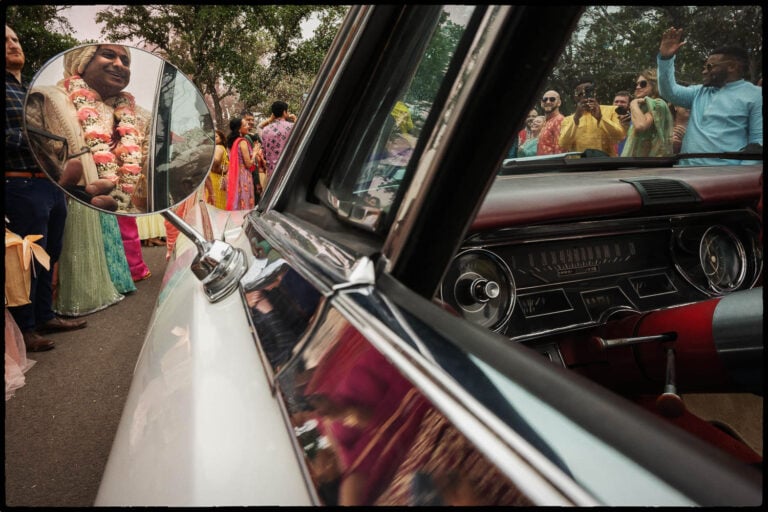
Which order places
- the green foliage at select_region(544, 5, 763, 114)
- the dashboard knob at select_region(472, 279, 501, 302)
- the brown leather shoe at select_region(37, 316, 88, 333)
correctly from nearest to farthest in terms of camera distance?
the green foliage at select_region(544, 5, 763, 114) < the dashboard knob at select_region(472, 279, 501, 302) < the brown leather shoe at select_region(37, 316, 88, 333)

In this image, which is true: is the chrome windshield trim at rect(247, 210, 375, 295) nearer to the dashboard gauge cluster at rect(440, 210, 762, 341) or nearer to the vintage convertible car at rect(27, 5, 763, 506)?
the vintage convertible car at rect(27, 5, 763, 506)

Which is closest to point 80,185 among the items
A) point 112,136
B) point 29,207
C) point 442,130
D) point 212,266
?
point 112,136

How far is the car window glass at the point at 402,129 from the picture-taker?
30.2 inches

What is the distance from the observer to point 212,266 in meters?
1.29

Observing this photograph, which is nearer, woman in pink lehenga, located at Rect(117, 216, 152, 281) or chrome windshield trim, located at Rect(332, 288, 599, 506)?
chrome windshield trim, located at Rect(332, 288, 599, 506)

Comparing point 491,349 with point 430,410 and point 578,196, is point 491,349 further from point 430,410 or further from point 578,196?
point 578,196

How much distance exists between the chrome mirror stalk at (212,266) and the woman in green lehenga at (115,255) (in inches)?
222

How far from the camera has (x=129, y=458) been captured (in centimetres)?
82

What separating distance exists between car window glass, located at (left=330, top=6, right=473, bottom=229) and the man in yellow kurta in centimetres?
96

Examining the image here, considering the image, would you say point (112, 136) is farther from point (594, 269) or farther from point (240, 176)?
point (240, 176)

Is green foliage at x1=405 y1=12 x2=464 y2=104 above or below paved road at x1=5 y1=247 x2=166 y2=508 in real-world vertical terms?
above

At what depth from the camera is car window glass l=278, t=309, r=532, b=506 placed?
45 cm

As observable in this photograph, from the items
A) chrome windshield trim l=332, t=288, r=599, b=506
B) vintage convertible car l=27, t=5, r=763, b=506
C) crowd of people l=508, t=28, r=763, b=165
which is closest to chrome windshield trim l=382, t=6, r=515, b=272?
vintage convertible car l=27, t=5, r=763, b=506

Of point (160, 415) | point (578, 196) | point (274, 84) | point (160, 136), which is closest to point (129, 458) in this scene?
point (160, 415)
